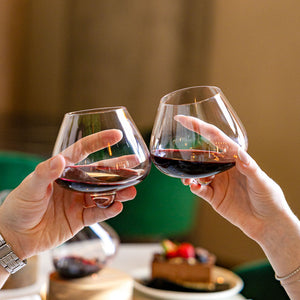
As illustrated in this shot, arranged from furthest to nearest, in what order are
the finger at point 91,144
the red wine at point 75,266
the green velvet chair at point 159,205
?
the green velvet chair at point 159,205
the red wine at point 75,266
the finger at point 91,144

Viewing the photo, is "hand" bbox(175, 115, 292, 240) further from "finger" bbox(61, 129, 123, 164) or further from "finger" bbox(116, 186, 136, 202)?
"finger" bbox(61, 129, 123, 164)

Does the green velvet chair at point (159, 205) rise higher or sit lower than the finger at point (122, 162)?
lower

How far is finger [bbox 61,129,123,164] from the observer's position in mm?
907

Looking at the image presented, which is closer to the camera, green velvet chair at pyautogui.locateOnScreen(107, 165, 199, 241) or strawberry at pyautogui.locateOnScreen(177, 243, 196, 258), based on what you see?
strawberry at pyautogui.locateOnScreen(177, 243, 196, 258)

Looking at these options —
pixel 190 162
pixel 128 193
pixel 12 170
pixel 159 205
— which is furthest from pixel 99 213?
pixel 159 205

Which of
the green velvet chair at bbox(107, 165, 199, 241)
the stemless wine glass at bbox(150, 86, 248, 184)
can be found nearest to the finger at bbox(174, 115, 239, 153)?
the stemless wine glass at bbox(150, 86, 248, 184)

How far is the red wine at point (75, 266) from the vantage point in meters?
1.33

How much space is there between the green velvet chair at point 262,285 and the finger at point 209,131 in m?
1.11

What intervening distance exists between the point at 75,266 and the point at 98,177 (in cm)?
50

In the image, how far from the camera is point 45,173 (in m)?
0.92

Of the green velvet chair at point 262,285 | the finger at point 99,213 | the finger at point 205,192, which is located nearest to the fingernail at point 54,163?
the finger at point 99,213

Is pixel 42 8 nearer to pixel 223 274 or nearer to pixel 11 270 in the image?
pixel 223 274

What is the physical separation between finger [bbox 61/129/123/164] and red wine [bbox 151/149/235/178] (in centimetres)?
10

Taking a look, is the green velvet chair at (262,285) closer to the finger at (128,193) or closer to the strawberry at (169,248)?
the strawberry at (169,248)
